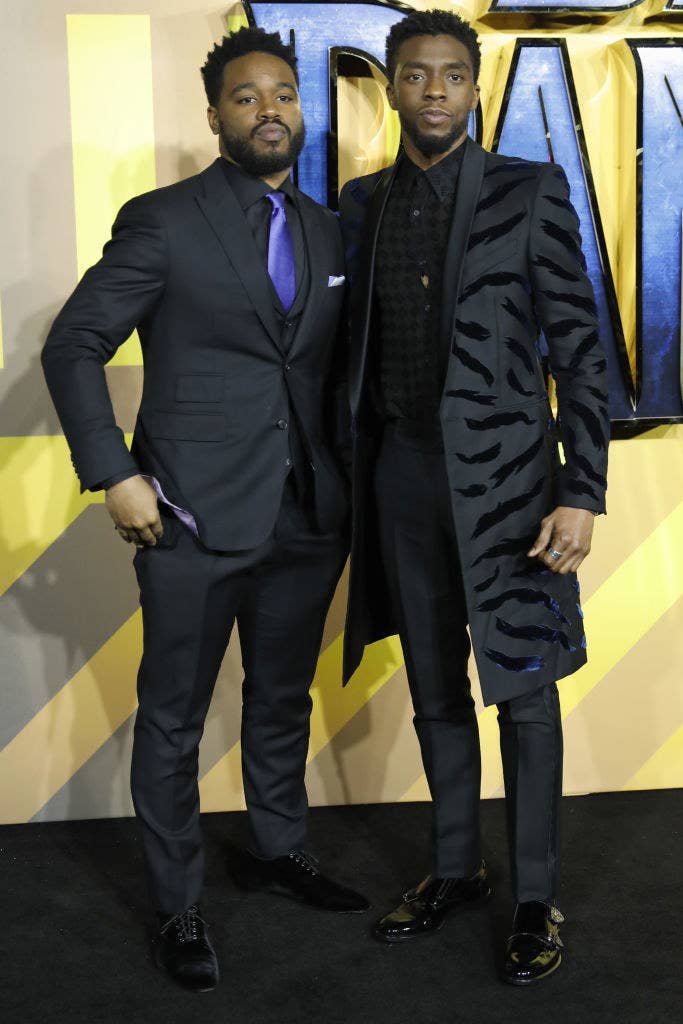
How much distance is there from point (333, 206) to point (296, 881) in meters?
1.76

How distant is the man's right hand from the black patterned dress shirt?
0.56m

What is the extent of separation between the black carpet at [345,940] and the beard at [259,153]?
1676mm

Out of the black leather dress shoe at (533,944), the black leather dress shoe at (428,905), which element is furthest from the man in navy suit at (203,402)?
the black leather dress shoe at (533,944)

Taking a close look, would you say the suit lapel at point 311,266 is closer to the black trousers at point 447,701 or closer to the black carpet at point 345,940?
the black trousers at point 447,701

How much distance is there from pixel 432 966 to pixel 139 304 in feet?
4.95

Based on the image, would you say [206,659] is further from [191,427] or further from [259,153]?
[259,153]

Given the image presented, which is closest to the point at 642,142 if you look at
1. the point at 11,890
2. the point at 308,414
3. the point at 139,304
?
the point at 308,414

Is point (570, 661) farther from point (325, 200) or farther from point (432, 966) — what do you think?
point (325, 200)

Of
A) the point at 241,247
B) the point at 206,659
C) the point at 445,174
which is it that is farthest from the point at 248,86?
the point at 206,659

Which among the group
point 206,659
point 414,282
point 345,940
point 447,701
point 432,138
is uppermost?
point 432,138

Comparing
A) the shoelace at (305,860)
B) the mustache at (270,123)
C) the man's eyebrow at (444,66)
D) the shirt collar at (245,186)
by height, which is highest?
the man's eyebrow at (444,66)

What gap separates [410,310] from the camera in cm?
252

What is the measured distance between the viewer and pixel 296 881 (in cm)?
286

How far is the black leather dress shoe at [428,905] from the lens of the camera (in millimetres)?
2648
